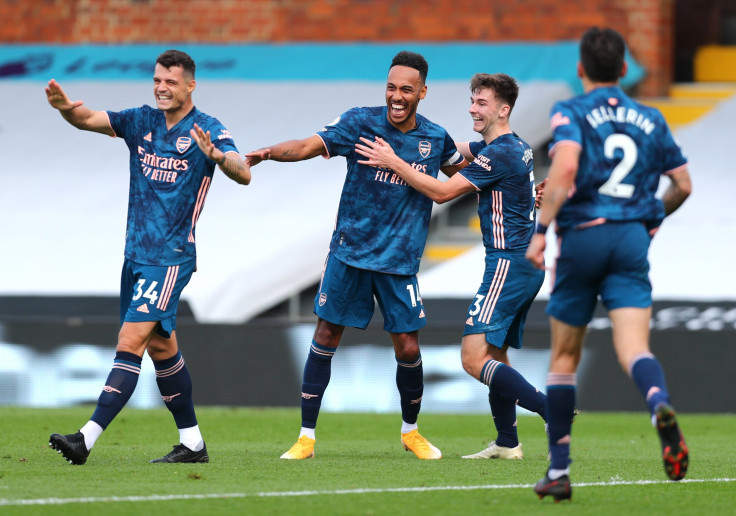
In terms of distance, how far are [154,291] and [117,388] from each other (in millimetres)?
518

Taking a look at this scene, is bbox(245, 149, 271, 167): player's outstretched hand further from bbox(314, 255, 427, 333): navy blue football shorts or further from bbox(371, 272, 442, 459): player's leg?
bbox(371, 272, 442, 459): player's leg

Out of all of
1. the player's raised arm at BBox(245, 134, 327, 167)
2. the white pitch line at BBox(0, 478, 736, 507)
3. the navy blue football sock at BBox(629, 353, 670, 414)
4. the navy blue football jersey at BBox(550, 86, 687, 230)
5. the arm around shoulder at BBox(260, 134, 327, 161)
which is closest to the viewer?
the navy blue football sock at BBox(629, 353, 670, 414)

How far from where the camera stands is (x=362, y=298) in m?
7.01

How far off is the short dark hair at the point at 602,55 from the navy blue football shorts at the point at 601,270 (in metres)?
0.61

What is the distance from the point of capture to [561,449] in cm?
507

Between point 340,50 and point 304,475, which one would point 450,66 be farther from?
point 304,475

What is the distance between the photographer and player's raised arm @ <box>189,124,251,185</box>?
6.10 m

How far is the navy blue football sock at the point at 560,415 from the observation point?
5062 millimetres

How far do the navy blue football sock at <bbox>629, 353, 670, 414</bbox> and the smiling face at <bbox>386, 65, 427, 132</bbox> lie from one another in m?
2.44

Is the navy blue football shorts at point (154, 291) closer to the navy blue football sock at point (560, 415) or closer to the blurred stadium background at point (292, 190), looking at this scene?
the navy blue football sock at point (560, 415)

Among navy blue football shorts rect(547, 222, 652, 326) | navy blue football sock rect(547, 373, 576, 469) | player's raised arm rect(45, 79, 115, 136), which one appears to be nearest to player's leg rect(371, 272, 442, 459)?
player's raised arm rect(45, 79, 115, 136)

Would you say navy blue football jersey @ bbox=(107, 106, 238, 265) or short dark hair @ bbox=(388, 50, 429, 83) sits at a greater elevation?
short dark hair @ bbox=(388, 50, 429, 83)

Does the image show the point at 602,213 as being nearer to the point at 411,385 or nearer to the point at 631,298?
the point at 631,298

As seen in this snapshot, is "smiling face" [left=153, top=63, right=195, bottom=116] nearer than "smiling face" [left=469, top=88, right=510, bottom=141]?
Yes
